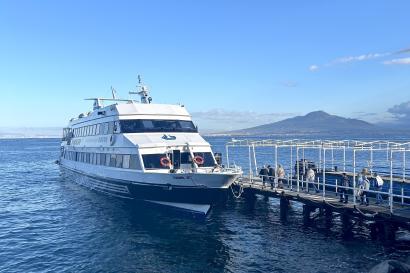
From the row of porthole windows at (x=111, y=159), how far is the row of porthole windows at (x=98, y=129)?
1871 millimetres

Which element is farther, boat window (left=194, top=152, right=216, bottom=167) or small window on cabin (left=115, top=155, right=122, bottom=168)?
small window on cabin (left=115, top=155, right=122, bottom=168)

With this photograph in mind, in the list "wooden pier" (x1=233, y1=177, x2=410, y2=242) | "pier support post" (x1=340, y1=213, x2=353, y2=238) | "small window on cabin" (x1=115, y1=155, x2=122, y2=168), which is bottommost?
"pier support post" (x1=340, y1=213, x2=353, y2=238)

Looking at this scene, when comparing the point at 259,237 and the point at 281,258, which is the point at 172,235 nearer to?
the point at 259,237

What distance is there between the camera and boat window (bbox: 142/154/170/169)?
24.7 meters

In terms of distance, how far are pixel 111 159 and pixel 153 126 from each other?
4.16m

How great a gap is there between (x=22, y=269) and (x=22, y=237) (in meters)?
5.60

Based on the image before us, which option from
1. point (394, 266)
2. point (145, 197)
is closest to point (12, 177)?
point (145, 197)

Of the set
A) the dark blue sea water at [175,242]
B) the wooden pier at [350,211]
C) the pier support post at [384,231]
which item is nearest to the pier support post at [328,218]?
the wooden pier at [350,211]

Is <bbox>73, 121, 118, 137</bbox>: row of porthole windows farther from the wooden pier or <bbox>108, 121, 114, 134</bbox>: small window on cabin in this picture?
the wooden pier

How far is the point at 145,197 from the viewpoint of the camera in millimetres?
24891

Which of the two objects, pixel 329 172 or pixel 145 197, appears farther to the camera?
pixel 329 172

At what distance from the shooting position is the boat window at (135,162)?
984 inches

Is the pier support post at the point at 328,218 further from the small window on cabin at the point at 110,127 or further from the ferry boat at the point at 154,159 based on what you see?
the small window on cabin at the point at 110,127

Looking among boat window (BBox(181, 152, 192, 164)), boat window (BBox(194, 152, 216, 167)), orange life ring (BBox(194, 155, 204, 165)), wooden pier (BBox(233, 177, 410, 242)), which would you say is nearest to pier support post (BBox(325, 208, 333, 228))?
wooden pier (BBox(233, 177, 410, 242))
